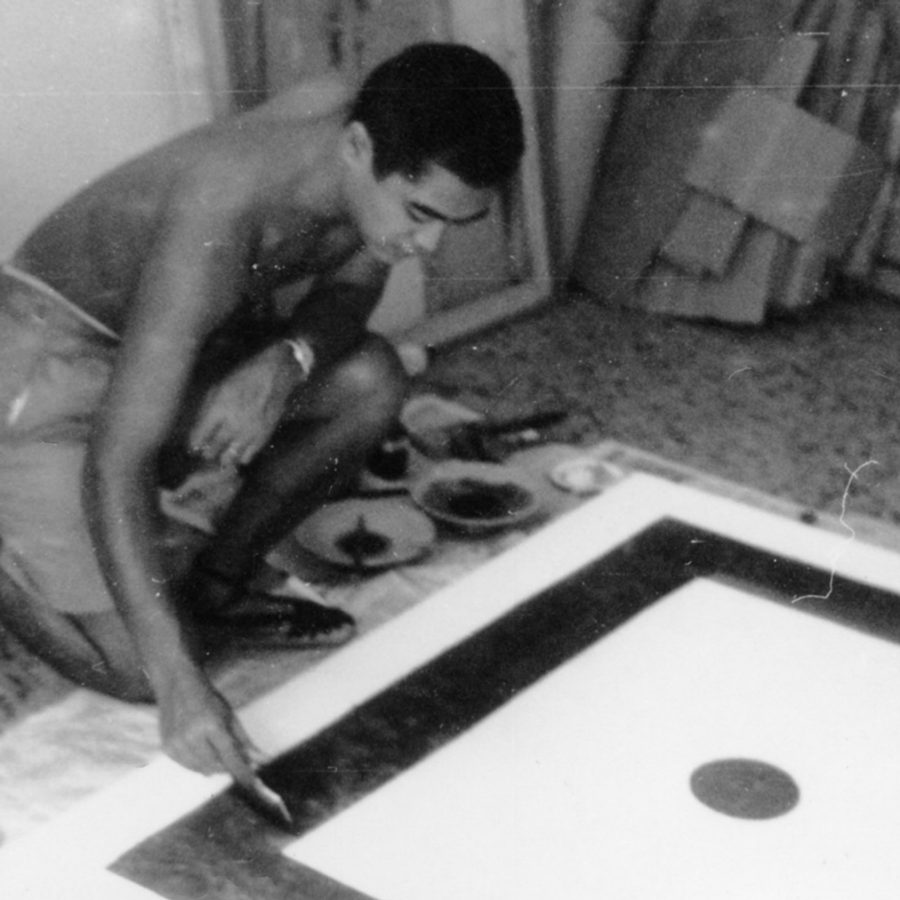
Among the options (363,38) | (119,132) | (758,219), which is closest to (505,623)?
(119,132)

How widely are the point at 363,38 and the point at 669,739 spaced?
144 cm

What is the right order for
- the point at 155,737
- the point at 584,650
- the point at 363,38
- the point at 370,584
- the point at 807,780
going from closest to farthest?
the point at 807,780, the point at 584,650, the point at 155,737, the point at 370,584, the point at 363,38

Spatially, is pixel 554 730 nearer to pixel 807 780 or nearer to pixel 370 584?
pixel 807 780

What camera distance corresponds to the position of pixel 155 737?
1435mm

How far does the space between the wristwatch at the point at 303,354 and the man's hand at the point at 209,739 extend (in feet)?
1.73

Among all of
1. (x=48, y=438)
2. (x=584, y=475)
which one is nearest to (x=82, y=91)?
(x=48, y=438)

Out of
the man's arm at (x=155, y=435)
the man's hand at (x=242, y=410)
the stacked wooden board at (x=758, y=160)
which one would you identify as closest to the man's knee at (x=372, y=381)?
the man's hand at (x=242, y=410)

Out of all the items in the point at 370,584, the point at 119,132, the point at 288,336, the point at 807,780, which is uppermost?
the point at 119,132

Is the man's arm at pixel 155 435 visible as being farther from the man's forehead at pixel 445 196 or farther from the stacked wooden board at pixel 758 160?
the stacked wooden board at pixel 758 160

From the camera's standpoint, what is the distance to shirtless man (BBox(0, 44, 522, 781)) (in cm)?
122

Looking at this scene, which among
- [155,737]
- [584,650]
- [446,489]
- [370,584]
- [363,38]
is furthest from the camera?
[363,38]

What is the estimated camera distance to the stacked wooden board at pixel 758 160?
8.38 feet

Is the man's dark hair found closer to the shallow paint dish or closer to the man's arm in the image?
the man's arm

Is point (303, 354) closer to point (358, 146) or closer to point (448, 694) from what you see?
point (358, 146)
